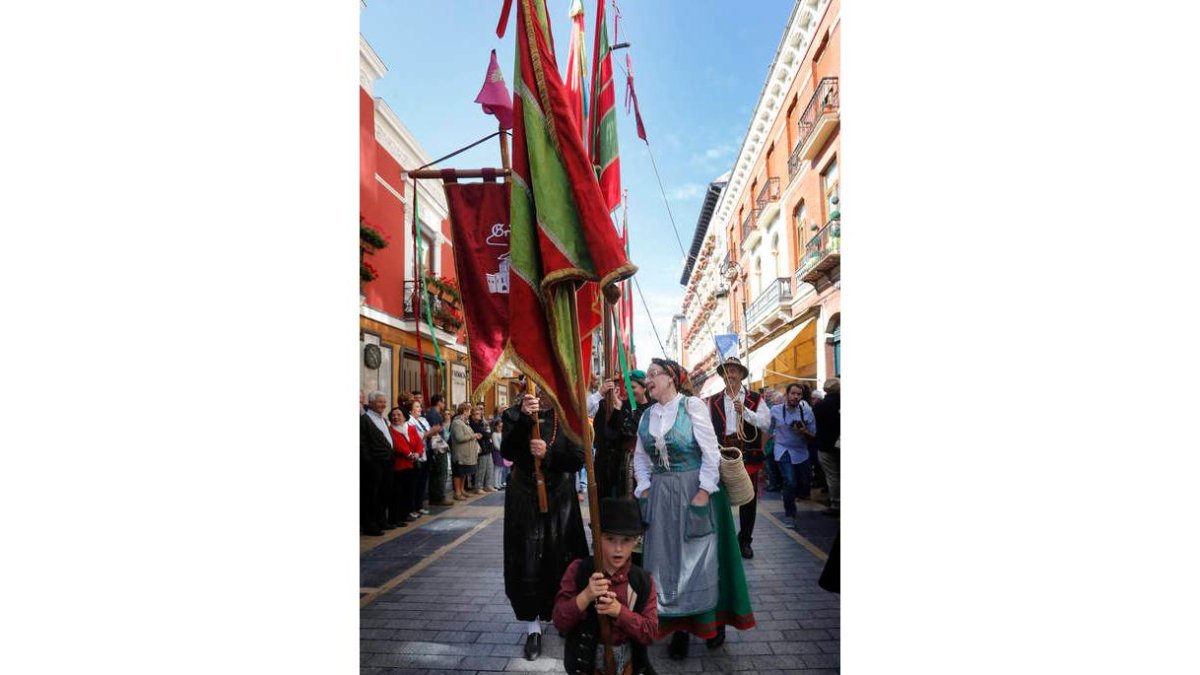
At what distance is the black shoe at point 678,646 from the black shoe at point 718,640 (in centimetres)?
17

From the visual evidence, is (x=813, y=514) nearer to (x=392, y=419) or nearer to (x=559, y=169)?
(x=392, y=419)

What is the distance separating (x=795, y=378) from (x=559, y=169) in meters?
13.9

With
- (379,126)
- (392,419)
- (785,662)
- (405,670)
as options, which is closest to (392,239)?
(379,126)

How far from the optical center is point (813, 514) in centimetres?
782

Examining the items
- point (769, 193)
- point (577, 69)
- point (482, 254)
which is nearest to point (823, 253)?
point (769, 193)

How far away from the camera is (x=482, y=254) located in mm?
3520

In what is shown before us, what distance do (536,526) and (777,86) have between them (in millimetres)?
18274

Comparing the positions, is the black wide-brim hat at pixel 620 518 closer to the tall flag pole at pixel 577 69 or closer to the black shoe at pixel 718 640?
the black shoe at pixel 718 640

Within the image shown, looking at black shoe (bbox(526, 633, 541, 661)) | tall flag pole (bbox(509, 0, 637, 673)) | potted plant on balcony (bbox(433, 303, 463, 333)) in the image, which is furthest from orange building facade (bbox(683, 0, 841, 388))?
tall flag pole (bbox(509, 0, 637, 673))

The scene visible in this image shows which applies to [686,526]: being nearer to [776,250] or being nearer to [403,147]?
[403,147]

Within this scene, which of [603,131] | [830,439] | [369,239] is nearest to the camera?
[603,131]

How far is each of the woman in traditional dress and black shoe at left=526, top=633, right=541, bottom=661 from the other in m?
0.76

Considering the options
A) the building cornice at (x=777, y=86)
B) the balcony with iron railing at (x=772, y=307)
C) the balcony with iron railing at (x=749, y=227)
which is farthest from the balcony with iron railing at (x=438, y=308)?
the balcony with iron railing at (x=749, y=227)

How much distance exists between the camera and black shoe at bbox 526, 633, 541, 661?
347 cm
